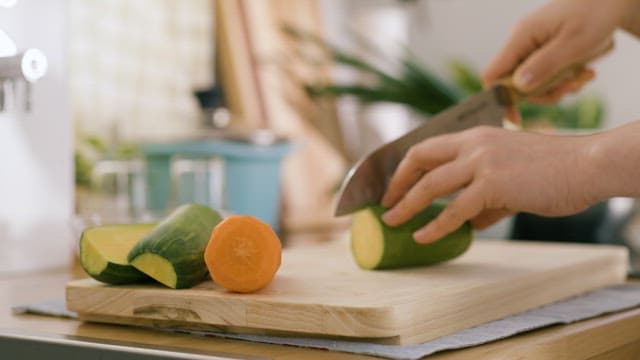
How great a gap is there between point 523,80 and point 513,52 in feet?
0.21

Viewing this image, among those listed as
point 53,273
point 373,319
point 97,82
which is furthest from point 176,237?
point 97,82

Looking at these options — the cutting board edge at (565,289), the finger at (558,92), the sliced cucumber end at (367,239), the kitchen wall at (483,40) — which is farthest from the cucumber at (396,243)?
the kitchen wall at (483,40)

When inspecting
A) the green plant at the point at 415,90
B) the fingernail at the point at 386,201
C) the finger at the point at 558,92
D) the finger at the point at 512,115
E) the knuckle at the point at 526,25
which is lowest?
the fingernail at the point at 386,201

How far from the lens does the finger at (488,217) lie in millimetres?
1183

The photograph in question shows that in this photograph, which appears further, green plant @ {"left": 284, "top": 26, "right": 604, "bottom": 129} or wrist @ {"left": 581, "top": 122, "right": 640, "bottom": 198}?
green plant @ {"left": 284, "top": 26, "right": 604, "bottom": 129}

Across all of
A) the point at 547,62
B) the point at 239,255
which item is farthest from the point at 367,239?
the point at 547,62

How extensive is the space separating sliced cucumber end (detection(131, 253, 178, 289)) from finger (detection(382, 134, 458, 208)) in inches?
10.1

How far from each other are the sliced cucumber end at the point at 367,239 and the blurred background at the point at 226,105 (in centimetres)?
36

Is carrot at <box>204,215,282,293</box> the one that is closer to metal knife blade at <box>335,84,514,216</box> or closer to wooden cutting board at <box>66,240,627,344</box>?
wooden cutting board at <box>66,240,627,344</box>

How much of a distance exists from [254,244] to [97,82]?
1.54 meters

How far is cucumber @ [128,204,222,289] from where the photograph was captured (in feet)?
3.11

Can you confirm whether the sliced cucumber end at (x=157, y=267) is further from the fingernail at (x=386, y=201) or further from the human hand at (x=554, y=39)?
the human hand at (x=554, y=39)

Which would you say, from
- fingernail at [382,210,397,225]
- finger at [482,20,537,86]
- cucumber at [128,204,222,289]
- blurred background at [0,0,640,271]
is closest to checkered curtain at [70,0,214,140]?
blurred background at [0,0,640,271]

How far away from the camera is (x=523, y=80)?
1.35 meters
